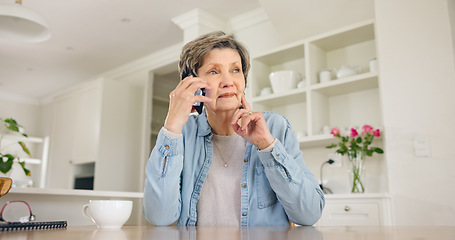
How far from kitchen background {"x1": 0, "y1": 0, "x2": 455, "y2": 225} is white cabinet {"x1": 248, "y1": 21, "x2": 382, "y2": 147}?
1cm

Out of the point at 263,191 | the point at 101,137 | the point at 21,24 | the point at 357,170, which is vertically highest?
the point at 21,24

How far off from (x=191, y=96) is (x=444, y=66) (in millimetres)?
1964

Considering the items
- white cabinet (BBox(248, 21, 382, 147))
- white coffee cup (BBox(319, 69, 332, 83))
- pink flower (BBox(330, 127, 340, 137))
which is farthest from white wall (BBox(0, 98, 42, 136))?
pink flower (BBox(330, 127, 340, 137))

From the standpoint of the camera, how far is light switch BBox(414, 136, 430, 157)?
2.47 meters

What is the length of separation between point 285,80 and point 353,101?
571mm

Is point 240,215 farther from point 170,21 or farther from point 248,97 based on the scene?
point 170,21

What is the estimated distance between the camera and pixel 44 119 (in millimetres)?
7141

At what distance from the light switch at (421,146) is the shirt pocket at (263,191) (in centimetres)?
165

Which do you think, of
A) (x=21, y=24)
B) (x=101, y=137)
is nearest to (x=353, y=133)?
(x=21, y=24)

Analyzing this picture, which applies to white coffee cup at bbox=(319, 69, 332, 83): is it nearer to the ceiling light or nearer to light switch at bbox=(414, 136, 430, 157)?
light switch at bbox=(414, 136, 430, 157)

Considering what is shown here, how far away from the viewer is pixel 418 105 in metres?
2.54

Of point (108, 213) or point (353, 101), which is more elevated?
point (353, 101)

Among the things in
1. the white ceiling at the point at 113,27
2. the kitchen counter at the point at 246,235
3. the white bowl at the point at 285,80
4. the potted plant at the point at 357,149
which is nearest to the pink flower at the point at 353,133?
the potted plant at the point at 357,149

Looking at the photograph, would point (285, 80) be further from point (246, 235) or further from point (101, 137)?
point (246, 235)
